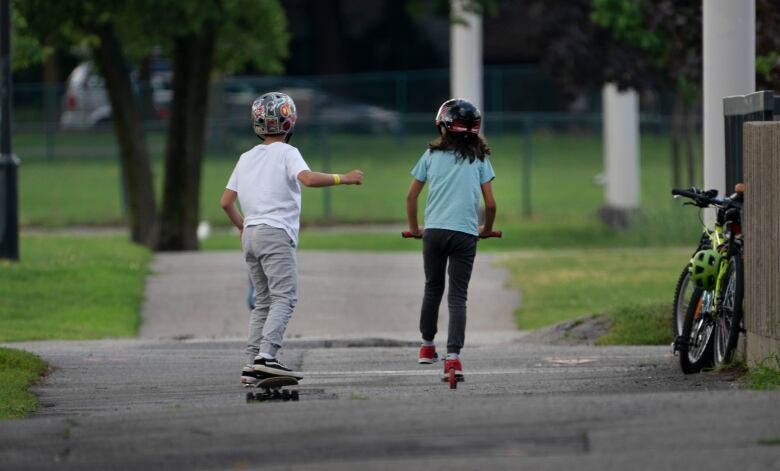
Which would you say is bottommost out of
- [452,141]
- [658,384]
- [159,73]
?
[658,384]

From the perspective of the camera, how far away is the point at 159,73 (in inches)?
1779

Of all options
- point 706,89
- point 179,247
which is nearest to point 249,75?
point 179,247

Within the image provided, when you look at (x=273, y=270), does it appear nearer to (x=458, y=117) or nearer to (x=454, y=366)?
(x=454, y=366)

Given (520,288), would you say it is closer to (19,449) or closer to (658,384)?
(658,384)

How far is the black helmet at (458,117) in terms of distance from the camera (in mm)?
8773

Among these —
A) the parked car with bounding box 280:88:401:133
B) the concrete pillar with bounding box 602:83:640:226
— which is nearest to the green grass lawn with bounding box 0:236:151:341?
the concrete pillar with bounding box 602:83:640:226

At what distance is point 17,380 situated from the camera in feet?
29.8

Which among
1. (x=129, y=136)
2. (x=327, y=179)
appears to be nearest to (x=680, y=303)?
(x=327, y=179)

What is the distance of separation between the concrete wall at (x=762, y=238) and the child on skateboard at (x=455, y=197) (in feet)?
4.58

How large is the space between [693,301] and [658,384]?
610mm

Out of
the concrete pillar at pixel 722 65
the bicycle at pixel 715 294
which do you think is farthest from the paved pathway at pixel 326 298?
the bicycle at pixel 715 294

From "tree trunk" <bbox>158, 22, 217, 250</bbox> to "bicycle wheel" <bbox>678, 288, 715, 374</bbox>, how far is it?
43.6ft

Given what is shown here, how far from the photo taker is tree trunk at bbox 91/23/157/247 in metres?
22.2

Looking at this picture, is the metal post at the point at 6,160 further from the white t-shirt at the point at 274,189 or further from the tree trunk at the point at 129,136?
the white t-shirt at the point at 274,189
